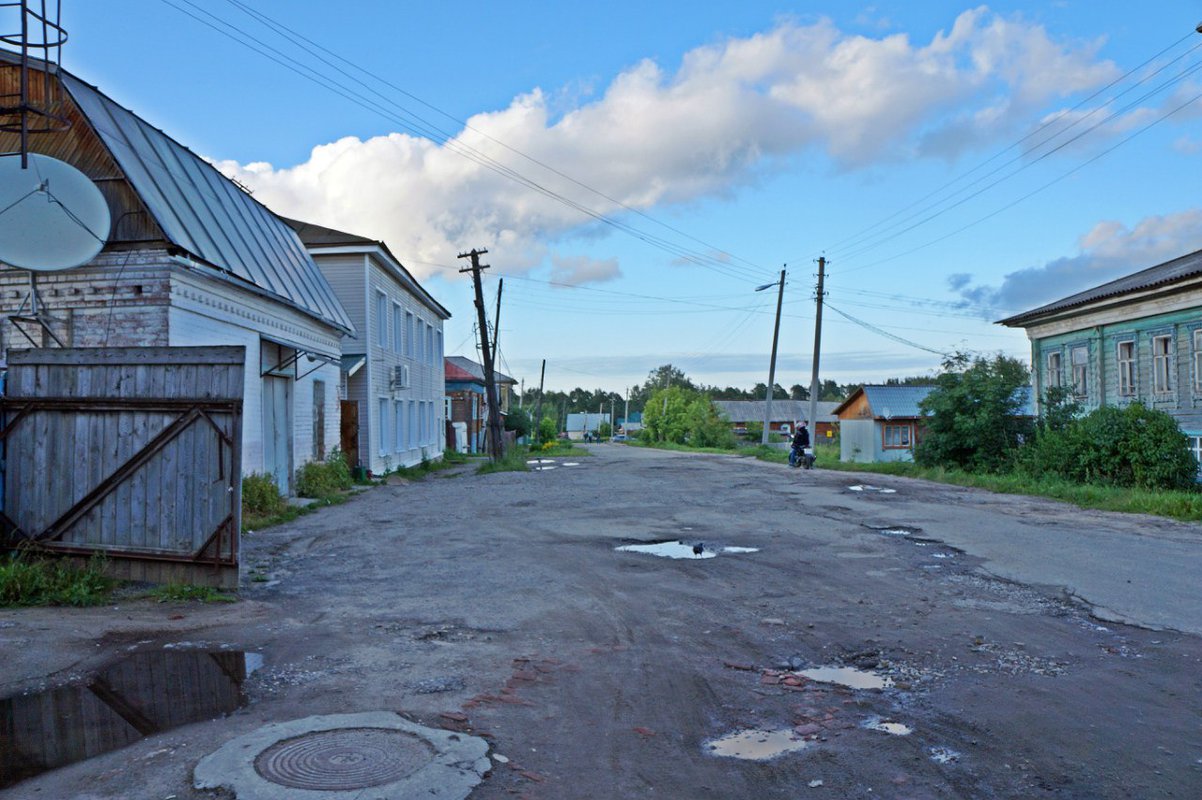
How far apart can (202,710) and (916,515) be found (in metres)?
12.8

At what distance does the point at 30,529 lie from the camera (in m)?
8.18

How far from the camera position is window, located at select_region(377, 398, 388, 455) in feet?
87.2

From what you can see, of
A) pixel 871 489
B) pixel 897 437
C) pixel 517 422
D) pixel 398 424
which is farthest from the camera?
pixel 517 422

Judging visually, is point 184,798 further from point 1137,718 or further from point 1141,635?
point 1141,635

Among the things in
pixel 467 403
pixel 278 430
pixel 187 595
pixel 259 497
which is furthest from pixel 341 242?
pixel 467 403

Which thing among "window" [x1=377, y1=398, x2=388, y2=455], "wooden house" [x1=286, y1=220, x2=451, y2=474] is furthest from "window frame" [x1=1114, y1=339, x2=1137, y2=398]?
"window" [x1=377, y1=398, x2=388, y2=455]

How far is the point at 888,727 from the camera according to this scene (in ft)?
15.2

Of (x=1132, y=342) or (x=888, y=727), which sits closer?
(x=888, y=727)

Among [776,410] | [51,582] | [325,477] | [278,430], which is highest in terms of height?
[776,410]

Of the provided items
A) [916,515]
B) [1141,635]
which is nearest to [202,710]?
[1141,635]

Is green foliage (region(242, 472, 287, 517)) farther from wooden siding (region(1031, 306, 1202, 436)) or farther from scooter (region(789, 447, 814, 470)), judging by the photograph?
scooter (region(789, 447, 814, 470))

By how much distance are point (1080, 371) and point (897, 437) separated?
15145 mm

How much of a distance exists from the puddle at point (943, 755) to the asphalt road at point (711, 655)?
0.02 m

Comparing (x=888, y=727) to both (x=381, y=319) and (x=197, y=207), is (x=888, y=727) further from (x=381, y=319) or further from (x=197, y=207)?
(x=381, y=319)
